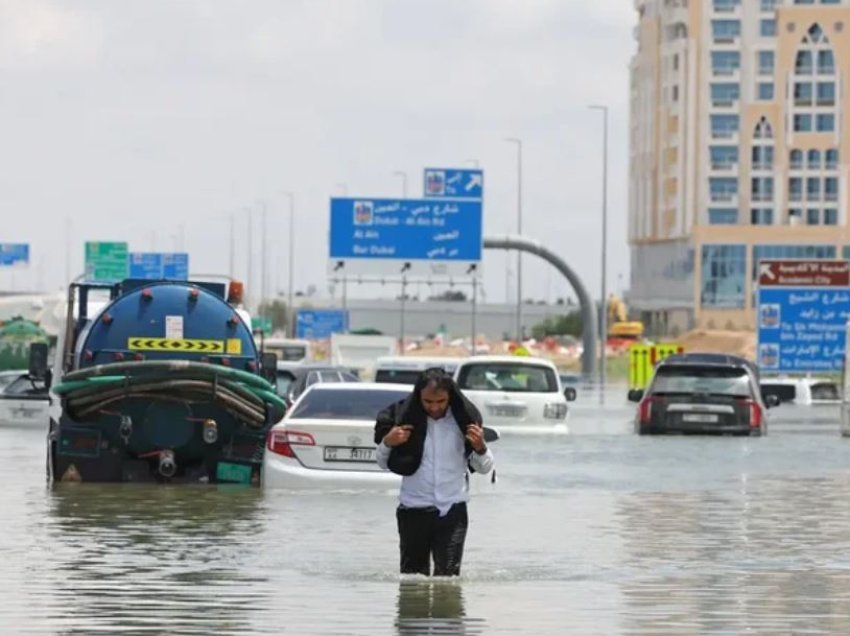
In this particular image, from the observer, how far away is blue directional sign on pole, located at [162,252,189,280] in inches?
5374

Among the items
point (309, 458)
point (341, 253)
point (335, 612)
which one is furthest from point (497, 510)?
point (341, 253)

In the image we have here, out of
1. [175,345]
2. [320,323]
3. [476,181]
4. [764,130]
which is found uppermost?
[764,130]

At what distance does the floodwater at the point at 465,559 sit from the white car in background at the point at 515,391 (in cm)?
781

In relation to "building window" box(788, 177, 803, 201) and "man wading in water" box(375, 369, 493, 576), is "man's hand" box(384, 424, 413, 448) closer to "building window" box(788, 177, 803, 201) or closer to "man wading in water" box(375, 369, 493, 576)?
"man wading in water" box(375, 369, 493, 576)

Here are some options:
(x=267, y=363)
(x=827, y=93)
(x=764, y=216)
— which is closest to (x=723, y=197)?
(x=764, y=216)

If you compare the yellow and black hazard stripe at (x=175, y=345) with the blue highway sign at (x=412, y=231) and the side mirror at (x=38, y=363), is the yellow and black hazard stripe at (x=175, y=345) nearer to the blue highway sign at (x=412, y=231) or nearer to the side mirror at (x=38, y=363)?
the side mirror at (x=38, y=363)

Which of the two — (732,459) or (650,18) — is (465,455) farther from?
(650,18)

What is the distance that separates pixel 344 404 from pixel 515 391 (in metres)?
17.3

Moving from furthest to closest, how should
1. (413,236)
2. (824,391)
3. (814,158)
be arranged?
(814,158)
(824,391)
(413,236)

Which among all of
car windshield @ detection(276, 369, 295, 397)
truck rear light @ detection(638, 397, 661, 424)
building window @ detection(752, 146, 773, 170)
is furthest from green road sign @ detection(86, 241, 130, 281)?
truck rear light @ detection(638, 397, 661, 424)

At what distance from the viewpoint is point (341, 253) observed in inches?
3270

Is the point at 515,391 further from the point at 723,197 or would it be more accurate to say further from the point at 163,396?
the point at 723,197

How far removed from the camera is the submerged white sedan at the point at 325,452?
2647cm

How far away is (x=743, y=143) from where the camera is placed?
595 feet
